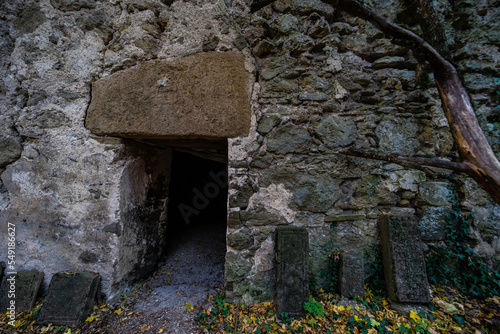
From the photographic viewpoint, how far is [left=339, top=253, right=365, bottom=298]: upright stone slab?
163 cm

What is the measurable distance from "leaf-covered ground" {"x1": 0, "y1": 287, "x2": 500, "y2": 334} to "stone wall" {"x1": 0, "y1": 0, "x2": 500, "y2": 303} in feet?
0.67

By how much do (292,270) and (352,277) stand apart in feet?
1.88

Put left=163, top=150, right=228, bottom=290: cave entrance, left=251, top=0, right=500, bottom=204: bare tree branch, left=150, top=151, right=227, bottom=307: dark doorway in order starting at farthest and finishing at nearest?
1. left=163, top=150, right=228, bottom=290: cave entrance
2. left=150, top=151, right=227, bottom=307: dark doorway
3. left=251, top=0, right=500, bottom=204: bare tree branch

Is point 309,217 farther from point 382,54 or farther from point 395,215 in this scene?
point 382,54

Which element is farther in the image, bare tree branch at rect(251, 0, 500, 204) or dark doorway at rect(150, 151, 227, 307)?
dark doorway at rect(150, 151, 227, 307)

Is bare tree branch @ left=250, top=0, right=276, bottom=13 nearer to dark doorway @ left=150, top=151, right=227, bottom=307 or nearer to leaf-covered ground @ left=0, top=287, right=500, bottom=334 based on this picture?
dark doorway @ left=150, top=151, right=227, bottom=307

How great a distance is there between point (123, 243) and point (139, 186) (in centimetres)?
58

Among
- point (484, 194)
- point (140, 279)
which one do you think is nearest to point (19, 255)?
point (140, 279)

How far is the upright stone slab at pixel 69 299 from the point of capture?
1512 millimetres

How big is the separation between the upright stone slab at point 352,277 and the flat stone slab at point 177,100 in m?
1.53

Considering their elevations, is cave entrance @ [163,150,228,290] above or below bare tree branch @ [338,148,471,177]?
below

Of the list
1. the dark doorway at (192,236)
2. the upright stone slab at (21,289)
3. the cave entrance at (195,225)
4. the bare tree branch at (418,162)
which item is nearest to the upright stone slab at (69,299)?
the upright stone slab at (21,289)

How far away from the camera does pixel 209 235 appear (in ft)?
10.2

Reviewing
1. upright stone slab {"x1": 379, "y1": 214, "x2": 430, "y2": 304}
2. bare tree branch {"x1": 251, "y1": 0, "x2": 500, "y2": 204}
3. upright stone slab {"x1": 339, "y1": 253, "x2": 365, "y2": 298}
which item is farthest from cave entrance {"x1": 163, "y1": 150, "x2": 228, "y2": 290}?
bare tree branch {"x1": 251, "y1": 0, "x2": 500, "y2": 204}
